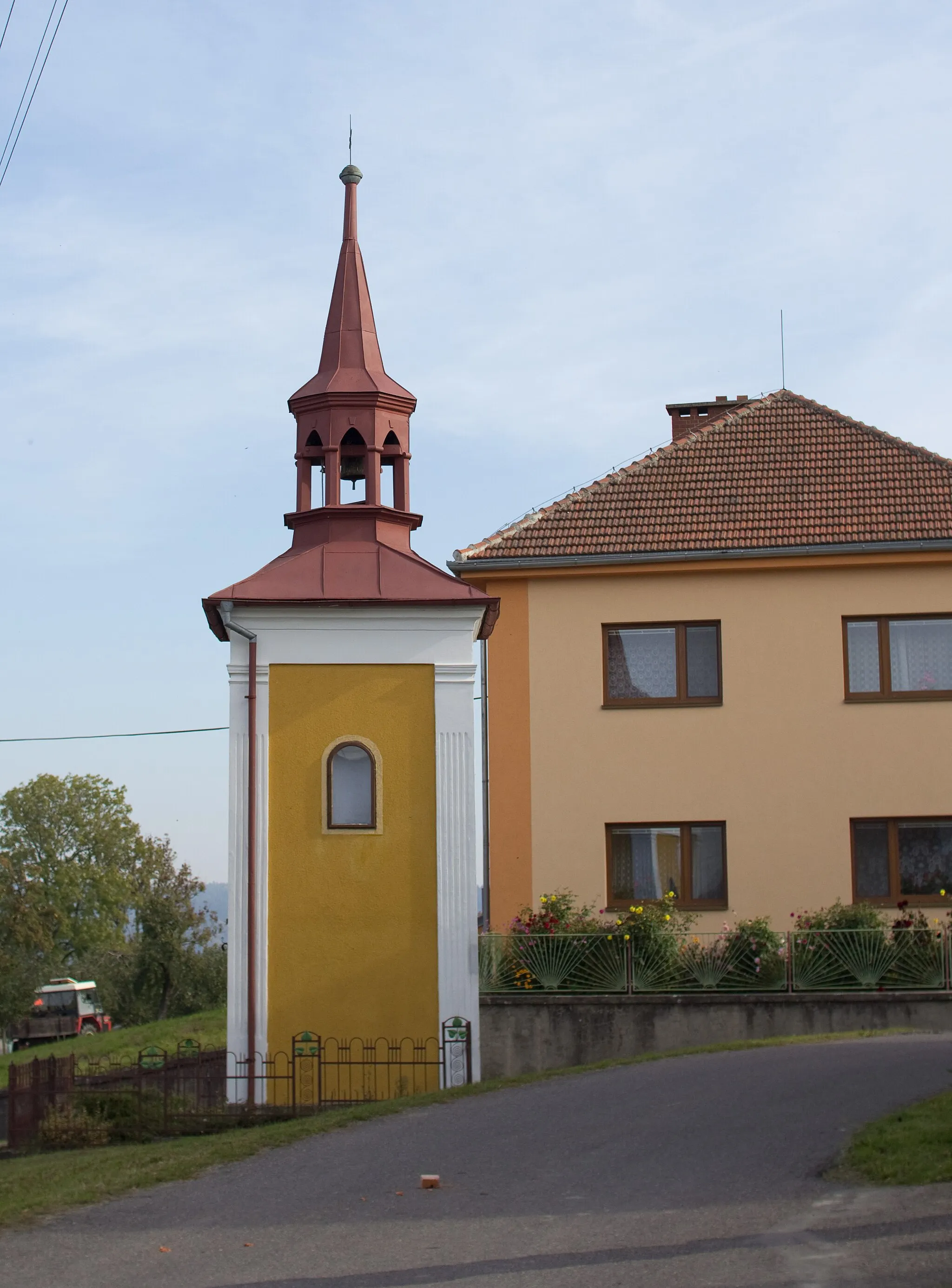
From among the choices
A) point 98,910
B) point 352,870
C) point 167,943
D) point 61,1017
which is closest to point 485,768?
point 352,870

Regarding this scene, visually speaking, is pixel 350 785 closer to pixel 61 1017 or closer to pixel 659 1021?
pixel 659 1021

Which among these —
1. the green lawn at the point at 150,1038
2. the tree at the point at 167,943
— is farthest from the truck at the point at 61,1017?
the green lawn at the point at 150,1038

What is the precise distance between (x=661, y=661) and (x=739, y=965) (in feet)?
17.7

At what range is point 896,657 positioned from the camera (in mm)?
21484

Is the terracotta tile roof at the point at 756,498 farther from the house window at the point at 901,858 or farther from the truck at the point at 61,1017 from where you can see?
the truck at the point at 61,1017

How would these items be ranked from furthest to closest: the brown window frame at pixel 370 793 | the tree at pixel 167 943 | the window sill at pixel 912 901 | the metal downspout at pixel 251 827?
the tree at pixel 167 943 < the window sill at pixel 912 901 < the brown window frame at pixel 370 793 < the metal downspout at pixel 251 827

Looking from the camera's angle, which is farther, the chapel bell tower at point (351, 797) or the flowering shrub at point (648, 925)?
the flowering shrub at point (648, 925)

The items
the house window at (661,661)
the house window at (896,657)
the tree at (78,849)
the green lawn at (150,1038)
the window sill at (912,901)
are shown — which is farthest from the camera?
the tree at (78,849)

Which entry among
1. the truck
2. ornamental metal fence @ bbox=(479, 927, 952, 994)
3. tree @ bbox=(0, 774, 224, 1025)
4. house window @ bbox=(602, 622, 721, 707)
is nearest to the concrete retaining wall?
ornamental metal fence @ bbox=(479, 927, 952, 994)

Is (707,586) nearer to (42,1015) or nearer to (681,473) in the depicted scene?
(681,473)

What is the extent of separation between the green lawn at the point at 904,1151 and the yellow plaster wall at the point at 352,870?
7.20m

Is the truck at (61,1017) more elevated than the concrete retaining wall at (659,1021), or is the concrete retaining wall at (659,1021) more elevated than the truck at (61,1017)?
the concrete retaining wall at (659,1021)

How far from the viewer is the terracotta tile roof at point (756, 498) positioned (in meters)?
21.7

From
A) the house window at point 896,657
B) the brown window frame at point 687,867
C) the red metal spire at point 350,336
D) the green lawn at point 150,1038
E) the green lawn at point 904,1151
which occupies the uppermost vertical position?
the red metal spire at point 350,336
